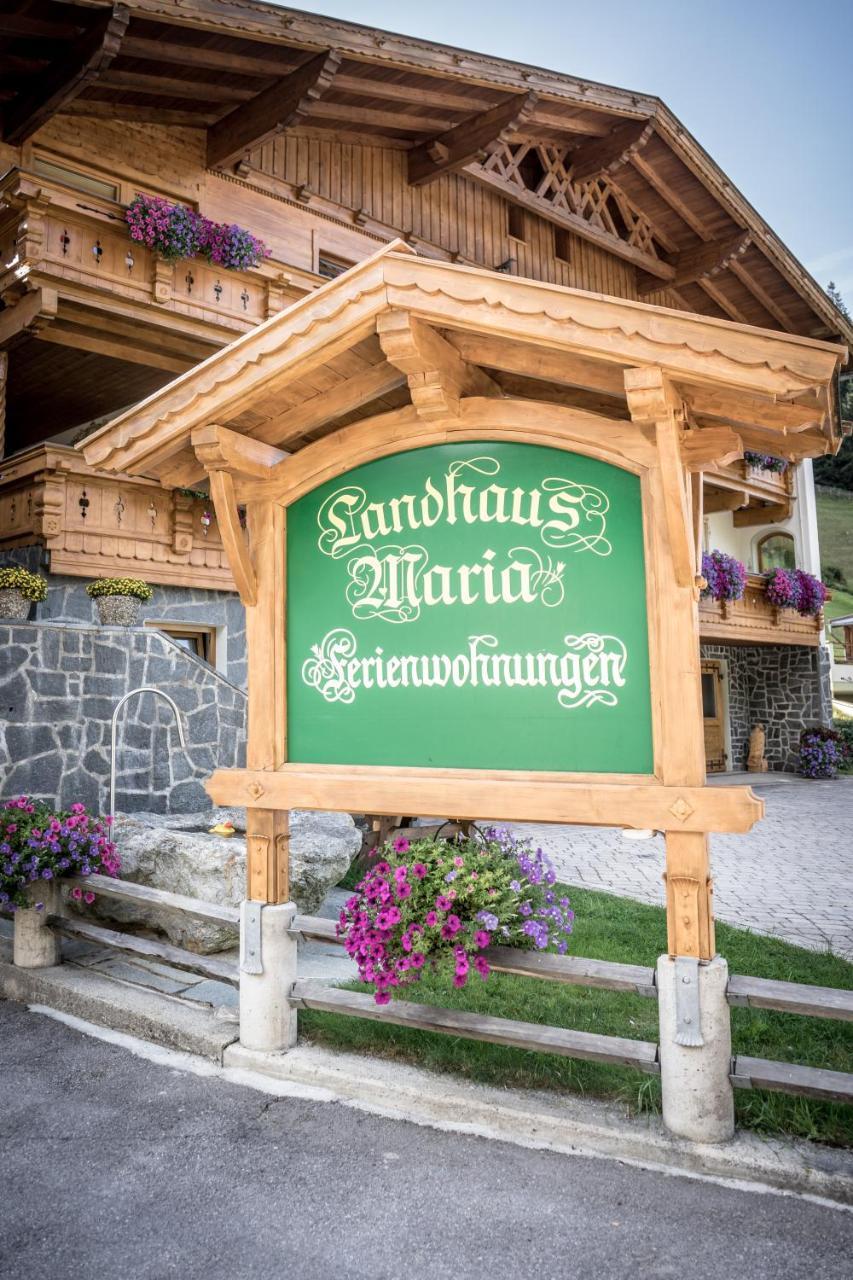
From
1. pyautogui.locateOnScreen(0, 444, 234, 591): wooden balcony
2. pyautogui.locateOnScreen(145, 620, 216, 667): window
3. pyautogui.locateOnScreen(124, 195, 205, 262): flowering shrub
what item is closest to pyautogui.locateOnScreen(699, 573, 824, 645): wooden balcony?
pyautogui.locateOnScreen(145, 620, 216, 667): window

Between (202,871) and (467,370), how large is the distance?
13.3ft

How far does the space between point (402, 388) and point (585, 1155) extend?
3537 mm

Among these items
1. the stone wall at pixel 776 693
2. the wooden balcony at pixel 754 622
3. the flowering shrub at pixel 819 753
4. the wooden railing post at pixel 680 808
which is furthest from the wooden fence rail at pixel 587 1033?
the stone wall at pixel 776 693

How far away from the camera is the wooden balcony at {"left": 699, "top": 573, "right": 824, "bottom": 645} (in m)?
18.1

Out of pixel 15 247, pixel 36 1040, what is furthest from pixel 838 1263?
pixel 15 247

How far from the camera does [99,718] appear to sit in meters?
8.53

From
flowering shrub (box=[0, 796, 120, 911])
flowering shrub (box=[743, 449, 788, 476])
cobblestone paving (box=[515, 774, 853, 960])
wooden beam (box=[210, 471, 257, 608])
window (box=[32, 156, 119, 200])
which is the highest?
window (box=[32, 156, 119, 200])

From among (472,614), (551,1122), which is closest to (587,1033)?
(551,1122)

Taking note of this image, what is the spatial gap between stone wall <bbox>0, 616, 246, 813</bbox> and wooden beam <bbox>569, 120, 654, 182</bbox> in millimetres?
11734

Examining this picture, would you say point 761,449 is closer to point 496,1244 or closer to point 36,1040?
point 496,1244

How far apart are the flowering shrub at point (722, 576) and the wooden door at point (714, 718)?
131 inches

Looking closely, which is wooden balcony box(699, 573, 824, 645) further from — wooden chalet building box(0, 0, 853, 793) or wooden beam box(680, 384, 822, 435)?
wooden beam box(680, 384, 822, 435)

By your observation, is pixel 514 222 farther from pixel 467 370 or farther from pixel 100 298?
pixel 467 370

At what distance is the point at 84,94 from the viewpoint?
10859 millimetres
